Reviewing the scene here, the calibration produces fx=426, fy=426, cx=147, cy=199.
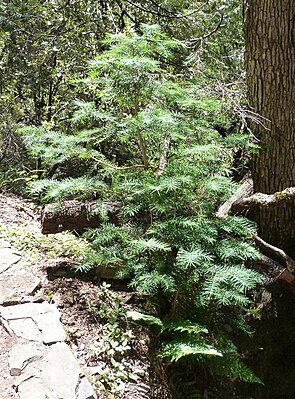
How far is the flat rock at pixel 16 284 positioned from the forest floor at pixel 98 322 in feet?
0.24

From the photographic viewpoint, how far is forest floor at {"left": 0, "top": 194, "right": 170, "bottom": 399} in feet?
9.86

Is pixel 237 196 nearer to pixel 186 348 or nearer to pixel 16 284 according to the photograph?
pixel 186 348

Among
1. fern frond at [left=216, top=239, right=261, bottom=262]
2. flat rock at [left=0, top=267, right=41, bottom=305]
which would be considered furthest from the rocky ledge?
fern frond at [left=216, top=239, right=261, bottom=262]

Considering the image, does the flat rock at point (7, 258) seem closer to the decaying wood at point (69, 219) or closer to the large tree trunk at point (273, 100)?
the decaying wood at point (69, 219)

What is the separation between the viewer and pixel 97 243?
10.9ft

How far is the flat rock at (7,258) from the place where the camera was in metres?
3.72

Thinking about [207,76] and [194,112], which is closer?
[194,112]

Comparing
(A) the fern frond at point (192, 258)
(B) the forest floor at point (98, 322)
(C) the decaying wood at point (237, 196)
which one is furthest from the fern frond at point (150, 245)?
(C) the decaying wood at point (237, 196)

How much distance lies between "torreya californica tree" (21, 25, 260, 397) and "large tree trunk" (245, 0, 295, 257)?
0.56 meters

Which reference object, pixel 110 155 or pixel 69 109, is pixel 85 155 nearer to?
pixel 110 155

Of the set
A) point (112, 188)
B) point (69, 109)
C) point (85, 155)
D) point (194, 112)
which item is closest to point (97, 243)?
point (112, 188)

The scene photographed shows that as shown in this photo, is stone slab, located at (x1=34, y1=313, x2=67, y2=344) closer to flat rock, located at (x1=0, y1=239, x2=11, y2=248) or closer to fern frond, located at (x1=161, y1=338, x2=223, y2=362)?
fern frond, located at (x1=161, y1=338, x2=223, y2=362)

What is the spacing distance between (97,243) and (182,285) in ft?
2.48

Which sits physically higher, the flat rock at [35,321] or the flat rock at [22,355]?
the flat rock at [35,321]
